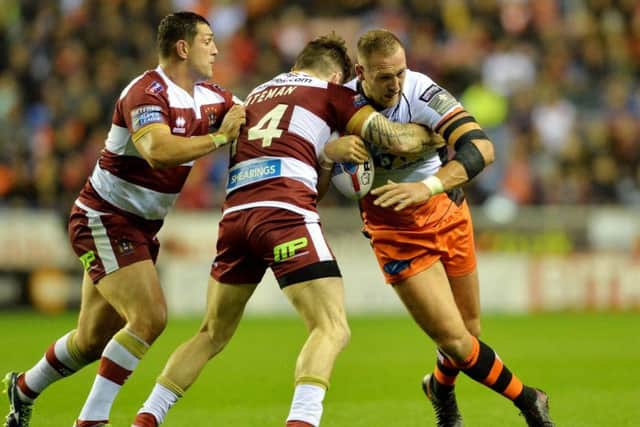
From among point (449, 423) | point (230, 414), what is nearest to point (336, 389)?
point (230, 414)

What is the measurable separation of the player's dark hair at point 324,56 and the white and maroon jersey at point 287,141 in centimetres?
14

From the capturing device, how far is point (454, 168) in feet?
21.9

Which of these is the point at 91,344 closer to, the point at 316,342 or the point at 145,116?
the point at 145,116

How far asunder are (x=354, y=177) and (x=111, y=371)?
1911mm

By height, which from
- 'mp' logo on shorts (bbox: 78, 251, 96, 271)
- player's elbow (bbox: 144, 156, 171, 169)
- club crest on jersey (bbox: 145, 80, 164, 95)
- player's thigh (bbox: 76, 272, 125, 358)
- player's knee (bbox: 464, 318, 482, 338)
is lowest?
player's knee (bbox: 464, 318, 482, 338)

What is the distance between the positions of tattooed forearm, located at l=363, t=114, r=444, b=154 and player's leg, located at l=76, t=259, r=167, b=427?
1.66 metres

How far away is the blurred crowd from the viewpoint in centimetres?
1720

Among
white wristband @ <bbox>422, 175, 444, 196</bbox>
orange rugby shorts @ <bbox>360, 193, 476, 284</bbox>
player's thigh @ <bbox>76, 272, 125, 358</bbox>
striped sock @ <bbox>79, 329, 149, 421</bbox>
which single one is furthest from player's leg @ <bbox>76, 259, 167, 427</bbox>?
white wristband @ <bbox>422, 175, 444, 196</bbox>

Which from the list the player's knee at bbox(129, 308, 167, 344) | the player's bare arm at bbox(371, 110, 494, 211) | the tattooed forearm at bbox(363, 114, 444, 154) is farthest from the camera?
the player's knee at bbox(129, 308, 167, 344)

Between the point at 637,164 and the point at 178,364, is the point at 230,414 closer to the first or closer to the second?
the point at 178,364

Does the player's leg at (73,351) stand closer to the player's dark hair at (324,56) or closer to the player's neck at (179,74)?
the player's neck at (179,74)

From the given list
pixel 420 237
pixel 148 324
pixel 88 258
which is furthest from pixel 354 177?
pixel 88 258

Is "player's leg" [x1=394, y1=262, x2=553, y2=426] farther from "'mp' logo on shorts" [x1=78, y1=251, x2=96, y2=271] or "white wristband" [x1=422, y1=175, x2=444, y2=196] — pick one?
"'mp' logo on shorts" [x1=78, y1=251, x2=96, y2=271]

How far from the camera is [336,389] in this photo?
999 centimetres
